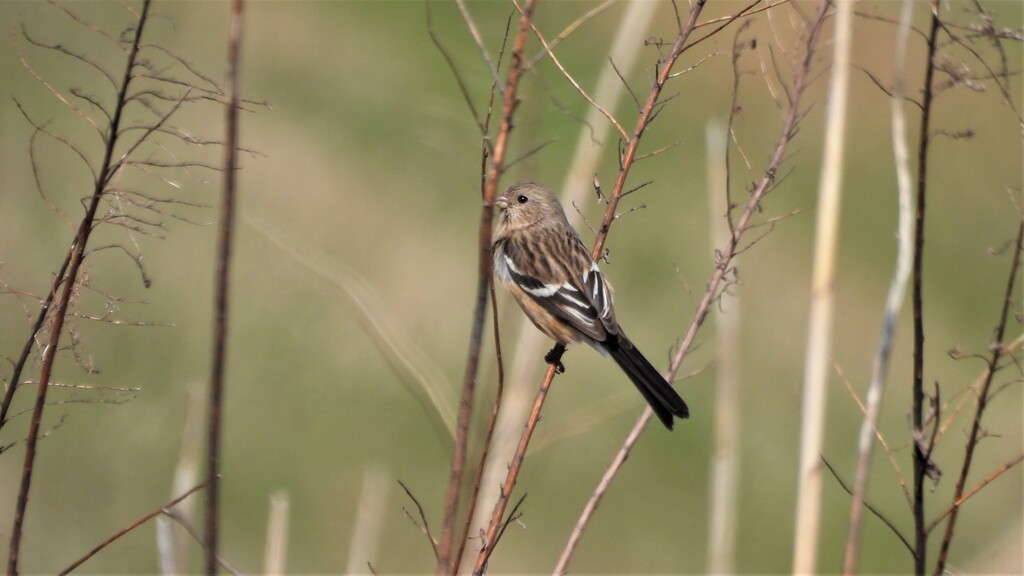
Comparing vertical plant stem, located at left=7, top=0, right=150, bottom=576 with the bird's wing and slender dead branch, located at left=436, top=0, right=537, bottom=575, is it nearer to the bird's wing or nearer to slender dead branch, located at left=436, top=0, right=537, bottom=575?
slender dead branch, located at left=436, top=0, right=537, bottom=575

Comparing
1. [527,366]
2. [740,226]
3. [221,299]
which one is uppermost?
[740,226]

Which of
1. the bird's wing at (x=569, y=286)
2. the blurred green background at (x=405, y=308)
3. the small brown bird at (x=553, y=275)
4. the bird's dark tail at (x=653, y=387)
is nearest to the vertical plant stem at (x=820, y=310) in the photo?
the bird's dark tail at (x=653, y=387)

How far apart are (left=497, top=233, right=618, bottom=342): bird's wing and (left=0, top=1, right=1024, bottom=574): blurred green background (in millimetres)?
2238

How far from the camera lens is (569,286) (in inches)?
188

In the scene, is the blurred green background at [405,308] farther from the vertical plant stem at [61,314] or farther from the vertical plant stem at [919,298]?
the vertical plant stem at [61,314]

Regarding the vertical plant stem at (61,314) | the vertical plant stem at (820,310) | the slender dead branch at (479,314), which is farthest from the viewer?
the vertical plant stem at (61,314)

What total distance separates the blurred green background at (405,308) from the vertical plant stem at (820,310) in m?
5.12

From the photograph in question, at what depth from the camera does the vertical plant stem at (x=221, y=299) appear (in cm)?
138

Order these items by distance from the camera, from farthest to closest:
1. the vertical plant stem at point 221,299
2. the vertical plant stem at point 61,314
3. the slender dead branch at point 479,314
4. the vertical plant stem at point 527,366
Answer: the vertical plant stem at point 527,366
the vertical plant stem at point 61,314
the slender dead branch at point 479,314
the vertical plant stem at point 221,299

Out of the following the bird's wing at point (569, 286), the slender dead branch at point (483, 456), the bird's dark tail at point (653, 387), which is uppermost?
the bird's wing at point (569, 286)

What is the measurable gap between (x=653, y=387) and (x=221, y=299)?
2.41 m

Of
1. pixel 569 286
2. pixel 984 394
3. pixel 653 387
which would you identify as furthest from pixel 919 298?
pixel 569 286

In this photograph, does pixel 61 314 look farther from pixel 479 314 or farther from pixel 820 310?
pixel 820 310

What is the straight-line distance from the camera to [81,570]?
289 inches
